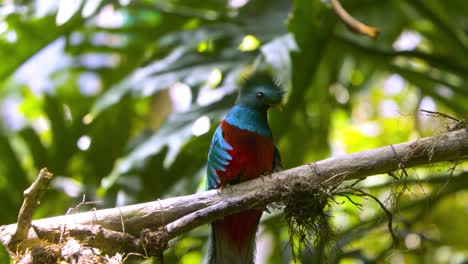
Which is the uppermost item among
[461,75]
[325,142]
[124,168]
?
[124,168]

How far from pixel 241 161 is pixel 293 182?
525 millimetres

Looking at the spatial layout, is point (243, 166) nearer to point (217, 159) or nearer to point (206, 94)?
point (217, 159)

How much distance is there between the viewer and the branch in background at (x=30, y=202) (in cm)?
190

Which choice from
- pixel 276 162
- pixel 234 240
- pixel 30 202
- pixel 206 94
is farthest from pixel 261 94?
pixel 30 202

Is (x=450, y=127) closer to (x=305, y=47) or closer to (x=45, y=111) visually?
(x=305, y=47)

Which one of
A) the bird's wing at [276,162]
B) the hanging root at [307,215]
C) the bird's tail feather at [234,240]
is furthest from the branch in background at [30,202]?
the bird's wing at [276,162]

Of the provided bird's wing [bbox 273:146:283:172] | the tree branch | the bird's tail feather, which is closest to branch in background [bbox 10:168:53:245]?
the tree branch

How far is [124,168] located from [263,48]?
1012 millimetres

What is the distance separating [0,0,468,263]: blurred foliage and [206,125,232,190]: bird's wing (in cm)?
44

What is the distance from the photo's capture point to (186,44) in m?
3.90

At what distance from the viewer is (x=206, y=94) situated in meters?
3.75

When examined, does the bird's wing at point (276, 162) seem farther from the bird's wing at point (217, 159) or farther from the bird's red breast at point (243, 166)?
the bird's wing at point (217, 159)

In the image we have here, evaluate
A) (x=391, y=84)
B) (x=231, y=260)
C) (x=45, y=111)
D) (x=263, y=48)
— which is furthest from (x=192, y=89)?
(x=391, y=84)

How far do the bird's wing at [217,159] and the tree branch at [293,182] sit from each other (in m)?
0.46
